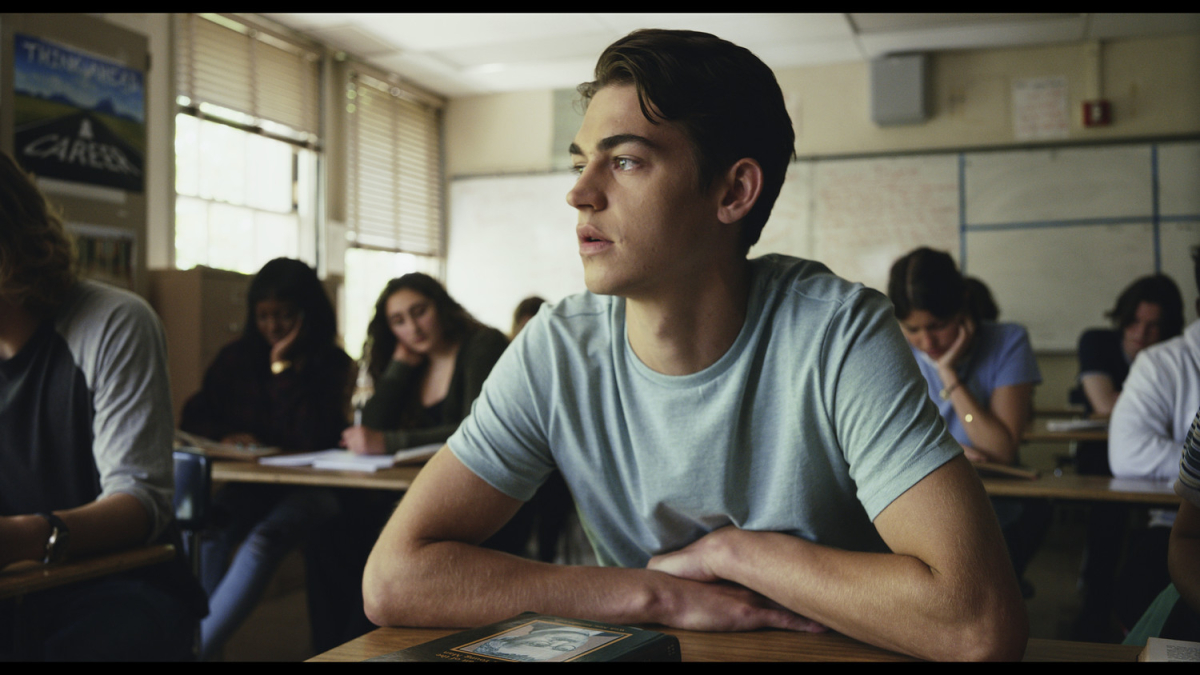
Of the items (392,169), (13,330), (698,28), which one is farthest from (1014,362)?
(392,169)

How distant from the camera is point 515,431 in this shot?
1.23 metres

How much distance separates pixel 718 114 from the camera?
3.98 feet

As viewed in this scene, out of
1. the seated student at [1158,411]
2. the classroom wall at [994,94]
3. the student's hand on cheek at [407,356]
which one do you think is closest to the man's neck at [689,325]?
the seated student at [1158,411]

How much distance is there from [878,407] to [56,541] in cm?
120

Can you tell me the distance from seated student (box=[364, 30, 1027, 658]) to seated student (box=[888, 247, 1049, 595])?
1.59 m

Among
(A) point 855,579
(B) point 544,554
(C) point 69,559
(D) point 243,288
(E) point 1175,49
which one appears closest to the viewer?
(A) point 855,579

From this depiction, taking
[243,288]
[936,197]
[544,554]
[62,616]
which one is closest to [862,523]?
[62,616]

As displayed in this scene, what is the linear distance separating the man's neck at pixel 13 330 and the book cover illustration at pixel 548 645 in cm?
119

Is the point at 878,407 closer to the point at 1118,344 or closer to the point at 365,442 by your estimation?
the point at 365,442

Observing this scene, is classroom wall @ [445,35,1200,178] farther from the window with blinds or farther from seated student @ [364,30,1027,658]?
seated student @ [364,30,1027,658]

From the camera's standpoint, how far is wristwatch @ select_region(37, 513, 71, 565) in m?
1.37
